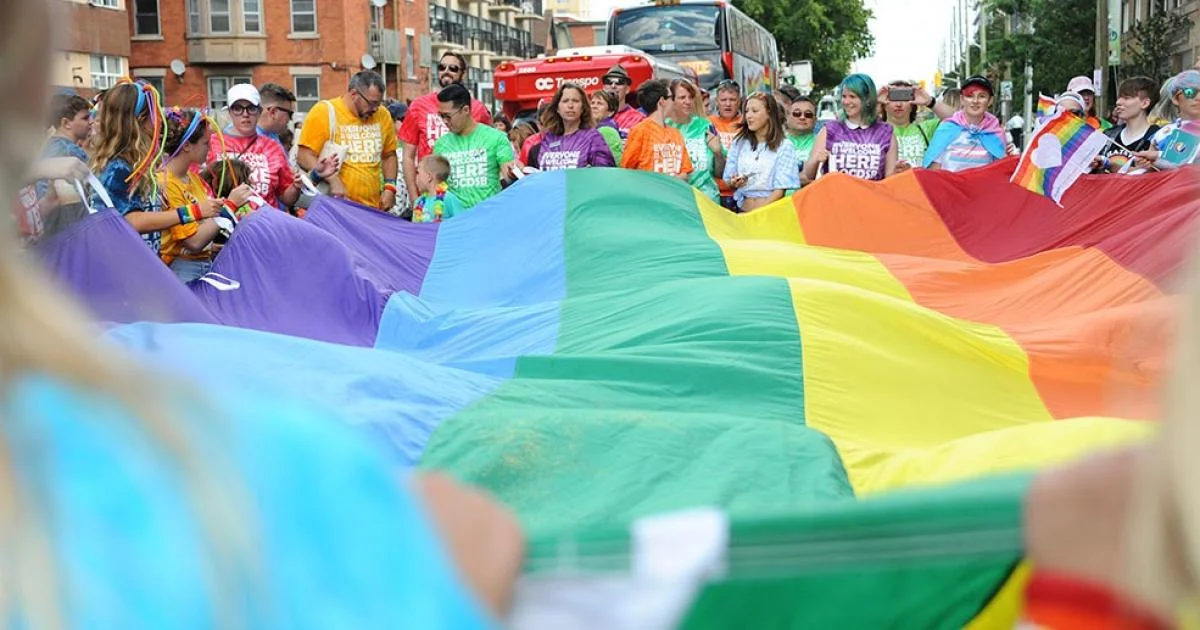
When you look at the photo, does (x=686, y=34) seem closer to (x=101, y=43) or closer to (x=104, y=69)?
(x=101, y=43)

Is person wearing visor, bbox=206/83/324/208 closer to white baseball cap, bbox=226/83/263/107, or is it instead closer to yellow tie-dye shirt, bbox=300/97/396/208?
white baseball cap, bbox=226/83/263/107

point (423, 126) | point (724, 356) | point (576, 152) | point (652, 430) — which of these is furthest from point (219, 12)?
point (652, 430)

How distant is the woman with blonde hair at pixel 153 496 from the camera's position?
2.44 ft

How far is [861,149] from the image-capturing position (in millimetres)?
9383

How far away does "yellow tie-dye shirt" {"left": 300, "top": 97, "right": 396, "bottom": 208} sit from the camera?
8.91 meters

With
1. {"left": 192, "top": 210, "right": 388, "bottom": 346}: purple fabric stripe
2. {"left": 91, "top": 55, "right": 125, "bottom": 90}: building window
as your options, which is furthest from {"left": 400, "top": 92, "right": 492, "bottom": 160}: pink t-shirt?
{"left": 91, "top": 55, "right": 125, "bottom": 90}: building window

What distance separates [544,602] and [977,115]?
9.22 metres

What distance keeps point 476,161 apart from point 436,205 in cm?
43

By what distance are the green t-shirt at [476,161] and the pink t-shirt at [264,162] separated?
107 cm

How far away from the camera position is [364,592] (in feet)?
2.69

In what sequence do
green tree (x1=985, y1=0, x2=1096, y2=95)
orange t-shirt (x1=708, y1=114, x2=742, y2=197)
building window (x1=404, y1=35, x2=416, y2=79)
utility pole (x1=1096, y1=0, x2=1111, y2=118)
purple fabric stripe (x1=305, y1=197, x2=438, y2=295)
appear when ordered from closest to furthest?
purple fabric stripe (x1=305, y1=197, x2=438, y2=295) < orange t-shirt (x1=708, y1=114, x2=742, y2=197) < utility pole (x1=1096, y1=0, x2=1111, y2=118) < green tree (x1=985, y1=0, x2=1096, y2=95) < building window (x1=404, y1=35, x2=416, y2=79)

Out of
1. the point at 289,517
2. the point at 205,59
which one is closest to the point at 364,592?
the point at 289,517

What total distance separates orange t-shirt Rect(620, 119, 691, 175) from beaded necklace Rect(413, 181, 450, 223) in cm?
139

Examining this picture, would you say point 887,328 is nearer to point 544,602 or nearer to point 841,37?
point 544,602
